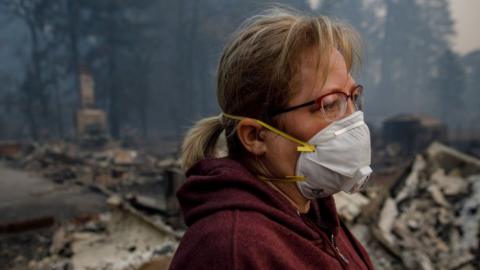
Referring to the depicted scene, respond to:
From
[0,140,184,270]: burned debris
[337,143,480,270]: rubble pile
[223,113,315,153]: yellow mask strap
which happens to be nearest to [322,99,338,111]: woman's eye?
[223,113,315,153]: yellow mask strap

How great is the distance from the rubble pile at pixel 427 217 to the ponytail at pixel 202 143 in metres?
4.33

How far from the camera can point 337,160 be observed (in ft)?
4.73

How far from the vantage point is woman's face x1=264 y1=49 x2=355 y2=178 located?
1270 millimetres

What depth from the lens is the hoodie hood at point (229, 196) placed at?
112 cm

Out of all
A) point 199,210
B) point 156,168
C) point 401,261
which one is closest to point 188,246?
point 199,210

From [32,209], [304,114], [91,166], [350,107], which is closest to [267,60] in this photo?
[304,114]

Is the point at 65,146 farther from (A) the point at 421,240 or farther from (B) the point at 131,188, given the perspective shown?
(A) the point at 421,240

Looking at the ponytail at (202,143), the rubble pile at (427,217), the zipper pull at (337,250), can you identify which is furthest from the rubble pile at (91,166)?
the zipper pull at (337,250)

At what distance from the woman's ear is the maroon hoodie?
83 mm

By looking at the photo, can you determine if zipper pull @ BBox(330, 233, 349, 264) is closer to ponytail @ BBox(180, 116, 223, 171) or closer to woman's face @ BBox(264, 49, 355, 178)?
woman's face @ BBox(264, 49, 355, 178)

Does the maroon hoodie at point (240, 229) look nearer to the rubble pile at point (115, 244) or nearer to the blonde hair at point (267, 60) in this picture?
the blonde hair at point (267, 60)

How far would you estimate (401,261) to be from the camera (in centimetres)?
505

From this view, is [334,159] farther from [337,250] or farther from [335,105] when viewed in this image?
[337,250]

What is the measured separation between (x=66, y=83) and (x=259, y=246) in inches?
1594
